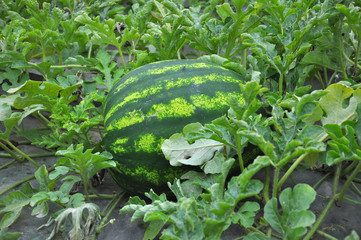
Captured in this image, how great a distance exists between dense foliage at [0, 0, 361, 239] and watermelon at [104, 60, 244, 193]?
9cm

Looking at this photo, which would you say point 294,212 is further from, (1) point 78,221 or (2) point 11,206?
(2) point 11,206

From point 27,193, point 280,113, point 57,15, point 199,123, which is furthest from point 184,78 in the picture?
point 57,15

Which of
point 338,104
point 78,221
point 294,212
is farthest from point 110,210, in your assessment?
point 338,104

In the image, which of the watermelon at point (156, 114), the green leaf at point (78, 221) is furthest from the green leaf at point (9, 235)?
the watermelon at point (156, 114)

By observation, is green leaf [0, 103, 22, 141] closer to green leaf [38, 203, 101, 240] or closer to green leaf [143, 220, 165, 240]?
green leaf [38, 203, 101, 240]

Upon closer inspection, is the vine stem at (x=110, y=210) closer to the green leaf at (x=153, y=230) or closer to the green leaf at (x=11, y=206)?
the green leaf at (x=153, y=230)

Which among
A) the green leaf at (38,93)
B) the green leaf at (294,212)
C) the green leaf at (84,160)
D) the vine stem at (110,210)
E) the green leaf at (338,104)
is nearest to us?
the green leaf at (294,212)

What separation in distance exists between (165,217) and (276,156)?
473mm

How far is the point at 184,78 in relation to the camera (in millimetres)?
1849

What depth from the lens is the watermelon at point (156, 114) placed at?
1.75m

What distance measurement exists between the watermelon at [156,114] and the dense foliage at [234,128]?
0.31ft

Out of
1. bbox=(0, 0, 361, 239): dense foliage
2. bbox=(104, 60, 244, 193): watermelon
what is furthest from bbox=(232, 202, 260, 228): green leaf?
bbox=(104, 60, 244, 193): watermelon

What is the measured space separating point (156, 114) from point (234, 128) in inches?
17.9

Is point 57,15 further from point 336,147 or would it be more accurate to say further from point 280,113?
point 336,147
